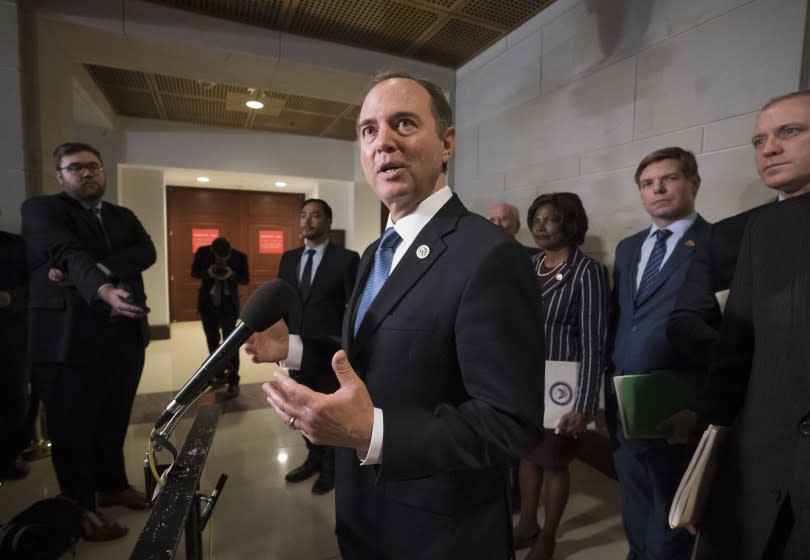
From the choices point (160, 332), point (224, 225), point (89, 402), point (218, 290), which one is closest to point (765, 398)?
point (89, 402)

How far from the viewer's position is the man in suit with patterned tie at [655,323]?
1.58 metres

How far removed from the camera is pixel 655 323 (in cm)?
166

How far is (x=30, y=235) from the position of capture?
1881 millimetres

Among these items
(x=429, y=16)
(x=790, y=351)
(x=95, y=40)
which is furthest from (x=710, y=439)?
(x=95, y=40)

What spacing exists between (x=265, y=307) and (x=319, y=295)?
6.13ft

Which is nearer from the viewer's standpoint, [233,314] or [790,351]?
[790,351]

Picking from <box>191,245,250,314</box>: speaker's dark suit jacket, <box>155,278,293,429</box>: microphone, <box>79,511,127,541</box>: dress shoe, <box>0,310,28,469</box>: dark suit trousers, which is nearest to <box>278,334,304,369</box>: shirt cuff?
<box>155,278,293,429</box>: microphone

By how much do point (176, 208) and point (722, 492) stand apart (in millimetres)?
8713

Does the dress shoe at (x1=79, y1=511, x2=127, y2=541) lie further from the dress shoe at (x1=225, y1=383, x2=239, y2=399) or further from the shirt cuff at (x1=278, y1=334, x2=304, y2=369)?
the dress shoe at (x1=225, y1=383, x2=239, y2=399)

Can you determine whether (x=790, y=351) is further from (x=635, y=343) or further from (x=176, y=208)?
(x=176, y=208)

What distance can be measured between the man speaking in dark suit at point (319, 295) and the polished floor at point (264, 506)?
142mm

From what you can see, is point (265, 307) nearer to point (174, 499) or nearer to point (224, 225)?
point (174, 499)

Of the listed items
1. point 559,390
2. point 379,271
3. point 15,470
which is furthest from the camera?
point 15,470

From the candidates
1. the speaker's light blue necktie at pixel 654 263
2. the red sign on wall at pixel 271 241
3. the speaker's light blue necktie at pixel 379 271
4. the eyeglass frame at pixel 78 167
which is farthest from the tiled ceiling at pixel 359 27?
the red sign on wall at pixel 271 241
